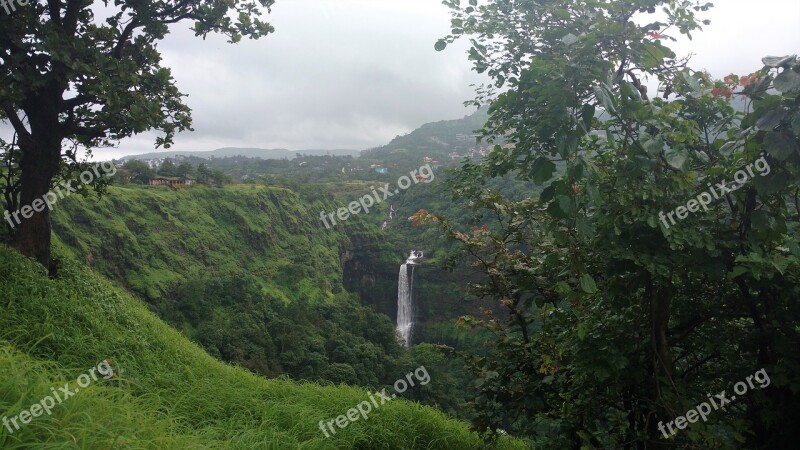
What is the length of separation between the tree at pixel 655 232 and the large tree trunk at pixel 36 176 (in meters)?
4.36

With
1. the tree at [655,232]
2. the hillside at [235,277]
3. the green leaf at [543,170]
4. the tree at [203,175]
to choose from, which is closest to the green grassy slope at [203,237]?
the hillside at [235,277]

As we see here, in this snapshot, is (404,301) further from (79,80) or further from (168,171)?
(79,80)

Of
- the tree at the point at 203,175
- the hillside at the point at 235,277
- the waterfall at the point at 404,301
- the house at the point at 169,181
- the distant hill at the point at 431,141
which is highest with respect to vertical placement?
the distant hill at the point at 431,141

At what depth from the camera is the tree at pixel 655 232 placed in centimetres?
184

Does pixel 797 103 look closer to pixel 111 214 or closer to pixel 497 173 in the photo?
pixel 497 173

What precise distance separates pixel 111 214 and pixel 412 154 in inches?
3547

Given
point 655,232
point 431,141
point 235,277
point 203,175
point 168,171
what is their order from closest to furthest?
1. point 655,232
2. point 235,277
3. point 168,171
4. point 203,175
5. point 431,141

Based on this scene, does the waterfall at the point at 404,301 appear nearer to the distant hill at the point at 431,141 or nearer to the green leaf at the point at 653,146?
the green leaf at the point at 653,146

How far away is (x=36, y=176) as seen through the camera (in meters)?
5.10

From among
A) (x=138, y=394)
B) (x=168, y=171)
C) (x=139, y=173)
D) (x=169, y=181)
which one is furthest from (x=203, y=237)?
(x=138, y=394)

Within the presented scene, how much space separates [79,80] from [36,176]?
45.0 inches

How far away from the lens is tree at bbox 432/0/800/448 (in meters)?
1.84

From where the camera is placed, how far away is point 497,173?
3.87 meters

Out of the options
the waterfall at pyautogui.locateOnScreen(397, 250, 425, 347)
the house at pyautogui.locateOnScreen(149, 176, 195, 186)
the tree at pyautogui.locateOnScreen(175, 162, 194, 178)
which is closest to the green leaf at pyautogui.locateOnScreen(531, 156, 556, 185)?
the house at pyautogui.locateOnScreen(149, 176, 195, 186)
